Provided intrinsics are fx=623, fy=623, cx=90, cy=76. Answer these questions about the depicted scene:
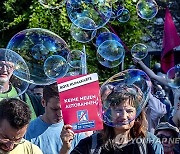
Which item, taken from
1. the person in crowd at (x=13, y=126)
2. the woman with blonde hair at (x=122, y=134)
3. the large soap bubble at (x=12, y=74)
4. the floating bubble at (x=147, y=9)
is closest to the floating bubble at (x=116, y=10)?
the floating bubble at (x=147, y=9)

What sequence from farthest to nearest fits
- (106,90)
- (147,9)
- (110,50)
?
(147,9) → (110,50) → (106,90)

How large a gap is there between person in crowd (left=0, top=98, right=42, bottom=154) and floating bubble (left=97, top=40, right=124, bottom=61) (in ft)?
12.1

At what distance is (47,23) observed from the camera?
11.2 metres

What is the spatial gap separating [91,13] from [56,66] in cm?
153

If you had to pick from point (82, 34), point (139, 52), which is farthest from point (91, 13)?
point (139, 52)

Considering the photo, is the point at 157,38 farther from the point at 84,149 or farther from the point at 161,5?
the point at 84,149

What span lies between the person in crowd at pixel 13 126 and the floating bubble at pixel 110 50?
3674mm

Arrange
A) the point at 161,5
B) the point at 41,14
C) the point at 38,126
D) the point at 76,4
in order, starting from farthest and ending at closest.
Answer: the point at 161,5 < the point at 41,14 < the point at 76,4 < the point at 38,126

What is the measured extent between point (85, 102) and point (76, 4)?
11.7ft

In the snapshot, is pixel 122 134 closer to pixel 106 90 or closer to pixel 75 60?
pixel 106 90

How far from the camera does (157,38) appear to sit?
56.2 feet

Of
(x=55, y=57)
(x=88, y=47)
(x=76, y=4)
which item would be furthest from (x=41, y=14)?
(x=55, y=57)

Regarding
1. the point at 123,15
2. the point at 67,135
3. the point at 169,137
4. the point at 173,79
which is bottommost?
the point at 169,137

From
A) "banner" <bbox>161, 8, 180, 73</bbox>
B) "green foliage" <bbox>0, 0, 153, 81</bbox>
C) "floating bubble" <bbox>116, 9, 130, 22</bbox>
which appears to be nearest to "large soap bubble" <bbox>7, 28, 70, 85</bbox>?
"floating bubble" <bbox>116, 9, 130, 22</bbox>
